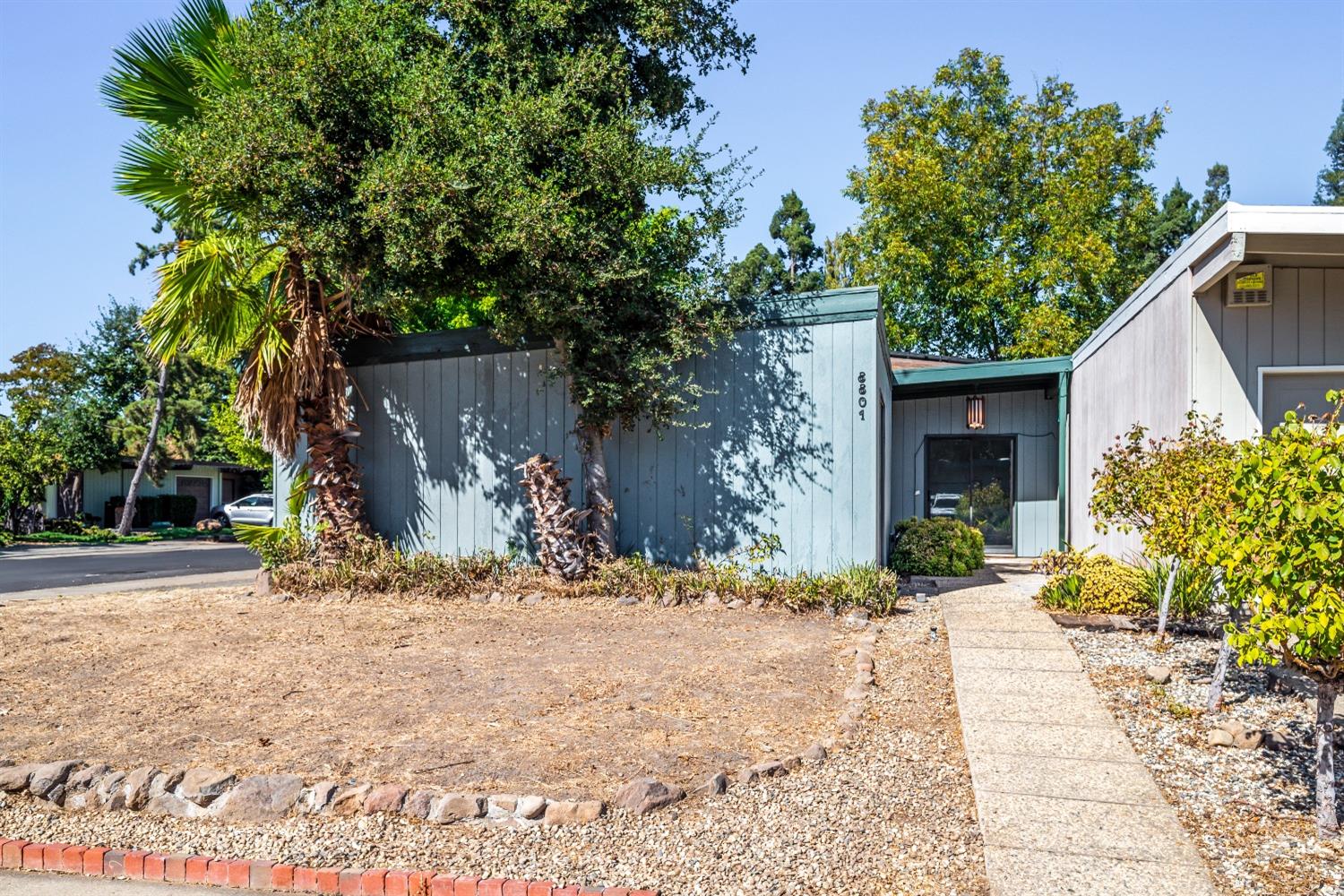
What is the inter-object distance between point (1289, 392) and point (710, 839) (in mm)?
6399

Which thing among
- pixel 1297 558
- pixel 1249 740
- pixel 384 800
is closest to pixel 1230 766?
pixel 1249 740

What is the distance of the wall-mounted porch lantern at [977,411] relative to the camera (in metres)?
13.8

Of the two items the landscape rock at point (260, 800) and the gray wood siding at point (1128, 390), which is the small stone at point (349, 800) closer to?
the landscape rock at point (260, 800)

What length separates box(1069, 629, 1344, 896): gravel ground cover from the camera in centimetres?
329

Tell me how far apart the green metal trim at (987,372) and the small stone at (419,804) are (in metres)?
10.6

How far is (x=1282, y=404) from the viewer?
24.0 ft

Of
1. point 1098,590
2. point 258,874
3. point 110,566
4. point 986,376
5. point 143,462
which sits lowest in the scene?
point 110,566

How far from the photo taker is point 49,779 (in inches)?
164

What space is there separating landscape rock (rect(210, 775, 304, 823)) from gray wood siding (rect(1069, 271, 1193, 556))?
→ 6.98 metres

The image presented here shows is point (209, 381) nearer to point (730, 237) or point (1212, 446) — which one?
point (730, 237)

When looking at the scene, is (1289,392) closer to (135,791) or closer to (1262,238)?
(1262,238)

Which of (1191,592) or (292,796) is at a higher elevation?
(1191,592)

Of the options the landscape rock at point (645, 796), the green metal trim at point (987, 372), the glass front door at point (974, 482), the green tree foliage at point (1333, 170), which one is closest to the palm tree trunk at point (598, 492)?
the landscape rock at point (645, 796)

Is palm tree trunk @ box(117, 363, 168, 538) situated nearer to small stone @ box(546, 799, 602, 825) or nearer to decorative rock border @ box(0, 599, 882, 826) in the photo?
decorative rock border @ box(0, 599, 882, 826)
